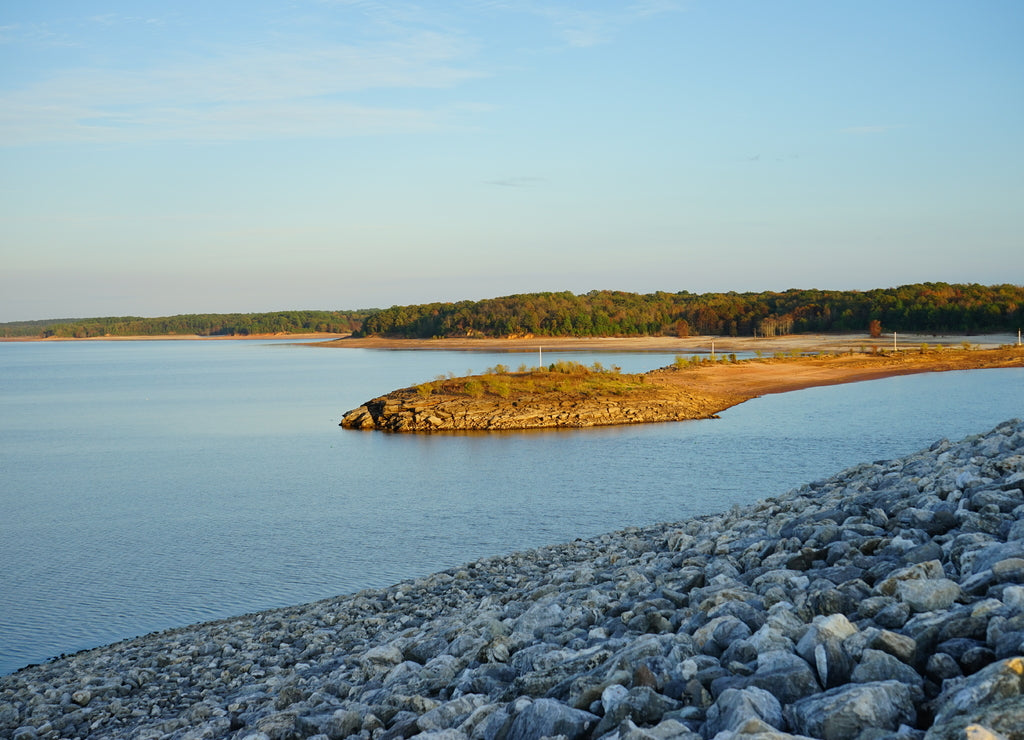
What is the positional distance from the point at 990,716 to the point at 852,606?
1.72m

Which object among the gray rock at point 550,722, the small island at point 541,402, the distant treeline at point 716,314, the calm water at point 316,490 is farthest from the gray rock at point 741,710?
the distant treeline at point 716,314

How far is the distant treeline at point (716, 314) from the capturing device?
9194 centimetres

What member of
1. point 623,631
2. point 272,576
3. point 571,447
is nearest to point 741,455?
point 571,447

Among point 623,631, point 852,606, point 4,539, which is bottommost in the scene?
point 4,539

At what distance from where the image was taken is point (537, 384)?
36000mm

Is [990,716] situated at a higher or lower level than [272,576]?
higher

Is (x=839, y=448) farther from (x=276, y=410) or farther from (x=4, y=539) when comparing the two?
(x=276, y=410)

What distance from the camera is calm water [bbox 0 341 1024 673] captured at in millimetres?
13203

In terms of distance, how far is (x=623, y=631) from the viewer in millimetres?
5789

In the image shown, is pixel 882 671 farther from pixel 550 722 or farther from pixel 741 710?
pixel 550 722

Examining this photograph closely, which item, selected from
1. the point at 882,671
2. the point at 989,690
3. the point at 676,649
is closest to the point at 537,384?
the point at 676,649

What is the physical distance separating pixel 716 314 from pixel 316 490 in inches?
3929

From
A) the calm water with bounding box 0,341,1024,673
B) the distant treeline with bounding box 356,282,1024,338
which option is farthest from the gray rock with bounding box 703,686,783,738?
the distant treeline with bounding box 356,282,1024,338

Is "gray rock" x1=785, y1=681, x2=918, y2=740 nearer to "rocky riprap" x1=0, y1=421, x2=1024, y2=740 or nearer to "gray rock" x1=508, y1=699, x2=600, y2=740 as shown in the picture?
"rocky riprap" x1=0, y1=421, x2=1024, y2=740
